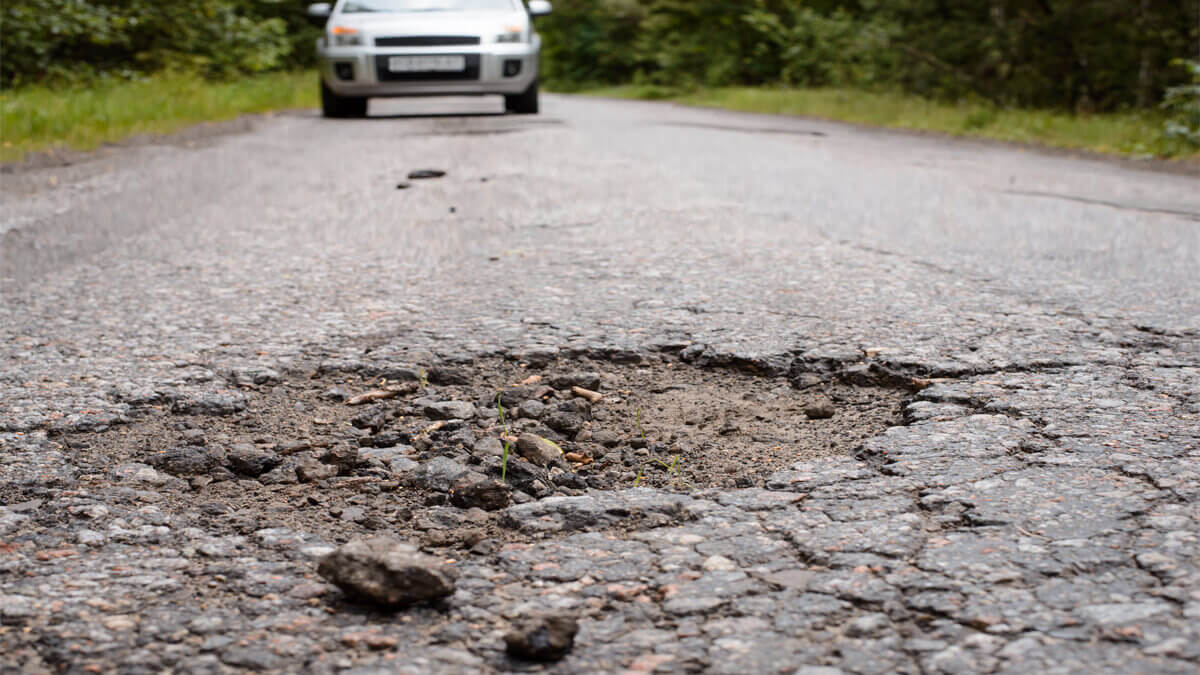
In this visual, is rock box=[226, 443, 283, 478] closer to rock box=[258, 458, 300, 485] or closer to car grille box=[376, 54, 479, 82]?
rock box=[258, 458, 300, 485]

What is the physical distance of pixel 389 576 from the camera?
1.42 meters

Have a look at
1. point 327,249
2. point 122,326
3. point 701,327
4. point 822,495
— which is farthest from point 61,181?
point 822,495

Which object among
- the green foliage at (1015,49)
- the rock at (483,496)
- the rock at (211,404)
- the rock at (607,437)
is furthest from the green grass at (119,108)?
the green foliage at (1015,49)

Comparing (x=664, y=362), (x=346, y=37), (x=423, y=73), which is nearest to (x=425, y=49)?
(x=423, y=73)

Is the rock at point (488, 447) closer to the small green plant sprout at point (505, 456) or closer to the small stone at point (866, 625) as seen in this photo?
the small green plant sprout at point (505, 456)

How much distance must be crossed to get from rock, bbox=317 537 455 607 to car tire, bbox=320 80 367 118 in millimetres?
10326

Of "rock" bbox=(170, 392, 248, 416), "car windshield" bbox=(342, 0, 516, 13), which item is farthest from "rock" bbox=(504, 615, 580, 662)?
"car windshield" bbox=(342, 0, 516, 13)

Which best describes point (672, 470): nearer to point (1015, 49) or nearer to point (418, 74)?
point (418, 74)

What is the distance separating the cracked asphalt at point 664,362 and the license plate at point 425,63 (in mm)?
5052

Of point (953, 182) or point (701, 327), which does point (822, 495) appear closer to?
point (701, 327)

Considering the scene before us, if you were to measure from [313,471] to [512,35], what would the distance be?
9.57 metres

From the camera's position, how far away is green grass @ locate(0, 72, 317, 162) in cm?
771

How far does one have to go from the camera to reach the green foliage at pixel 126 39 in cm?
1182

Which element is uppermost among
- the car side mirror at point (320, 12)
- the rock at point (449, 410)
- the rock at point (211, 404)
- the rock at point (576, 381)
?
the car side mirror at point (320, 12)
